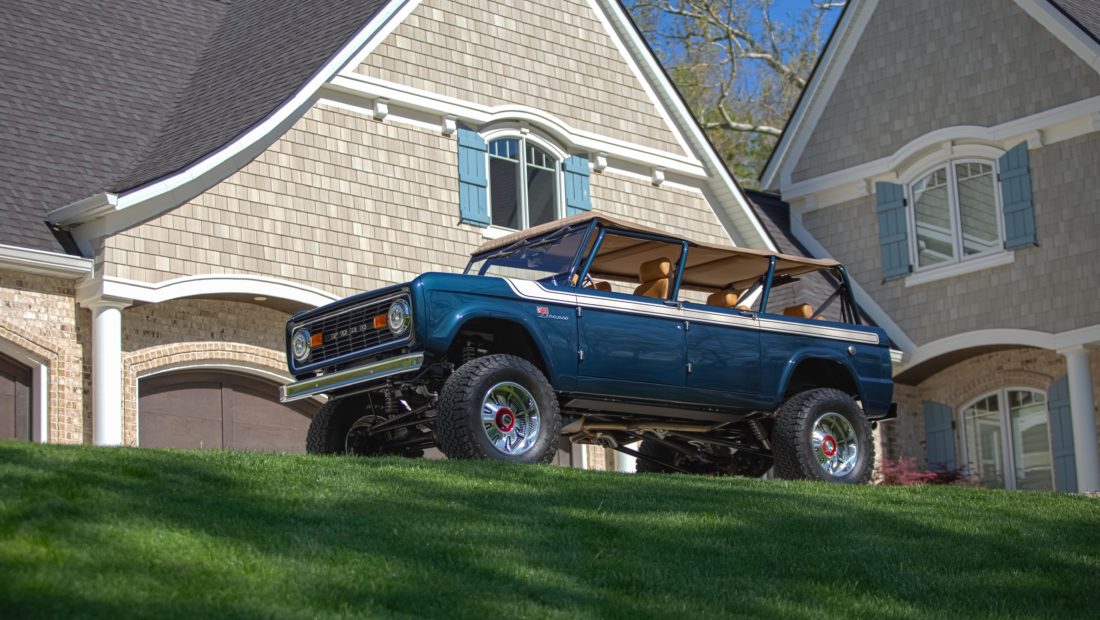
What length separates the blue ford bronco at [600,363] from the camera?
11.6m

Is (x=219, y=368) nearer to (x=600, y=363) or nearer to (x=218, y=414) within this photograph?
(x=218, y=414)

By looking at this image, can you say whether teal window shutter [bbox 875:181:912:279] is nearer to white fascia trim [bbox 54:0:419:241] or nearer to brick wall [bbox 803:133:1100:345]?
brick wall [bbox 803:133:1100:345]

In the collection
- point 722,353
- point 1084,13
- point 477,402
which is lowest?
point 477,402

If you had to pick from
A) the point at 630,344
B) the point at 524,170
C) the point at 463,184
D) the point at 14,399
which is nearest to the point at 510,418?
the point at 630,344

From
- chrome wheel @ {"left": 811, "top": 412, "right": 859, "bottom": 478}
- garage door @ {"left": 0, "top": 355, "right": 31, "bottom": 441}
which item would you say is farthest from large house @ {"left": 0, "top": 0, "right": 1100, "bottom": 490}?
chrome wheel @ {"left": 811, "top": 412, "right": 859, "bottom": 478}

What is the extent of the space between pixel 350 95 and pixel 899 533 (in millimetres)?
9788

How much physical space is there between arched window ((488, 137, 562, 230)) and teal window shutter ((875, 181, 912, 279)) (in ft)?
18.9

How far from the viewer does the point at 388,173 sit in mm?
18375

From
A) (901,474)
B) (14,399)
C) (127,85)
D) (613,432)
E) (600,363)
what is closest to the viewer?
(600,363)

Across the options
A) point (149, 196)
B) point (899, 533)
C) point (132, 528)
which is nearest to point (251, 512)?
point (132, 528)

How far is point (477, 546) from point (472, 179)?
11.0m

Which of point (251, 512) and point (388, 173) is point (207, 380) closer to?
point (388, 173)

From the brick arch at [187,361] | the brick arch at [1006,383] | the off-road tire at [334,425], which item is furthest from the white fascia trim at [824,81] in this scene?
the off-road tire at [334,425]

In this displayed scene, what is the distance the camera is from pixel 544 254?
43.5 ft
